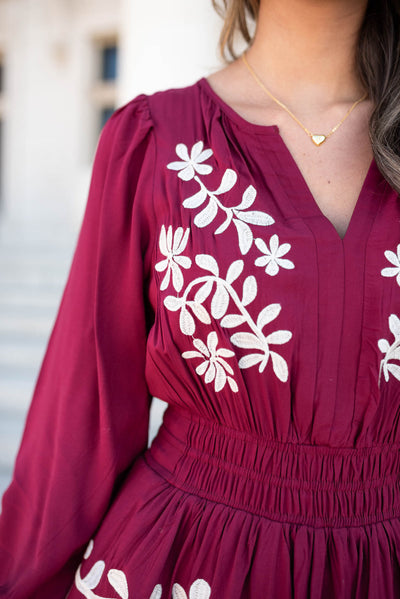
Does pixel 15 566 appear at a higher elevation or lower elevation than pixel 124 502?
lower

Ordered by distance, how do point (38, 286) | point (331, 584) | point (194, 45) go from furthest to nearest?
point (38, 286) → point (194, 45) → point (331, 584)

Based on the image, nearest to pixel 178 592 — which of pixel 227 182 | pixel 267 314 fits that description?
pixel 267 314

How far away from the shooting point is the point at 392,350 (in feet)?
3.29

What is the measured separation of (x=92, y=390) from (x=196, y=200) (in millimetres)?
410

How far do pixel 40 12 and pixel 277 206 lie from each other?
812cm

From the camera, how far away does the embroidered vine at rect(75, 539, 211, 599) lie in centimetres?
101

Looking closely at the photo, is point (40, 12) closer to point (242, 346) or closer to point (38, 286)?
point (38, 286)

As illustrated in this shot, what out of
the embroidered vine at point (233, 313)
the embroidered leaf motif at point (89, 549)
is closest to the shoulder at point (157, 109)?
the embroidered vine at point (233, 313)

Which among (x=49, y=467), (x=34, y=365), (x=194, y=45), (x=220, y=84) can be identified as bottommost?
(x=34, y=365)

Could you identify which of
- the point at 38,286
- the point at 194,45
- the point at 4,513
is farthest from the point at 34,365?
the point at 4,513

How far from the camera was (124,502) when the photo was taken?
115cm

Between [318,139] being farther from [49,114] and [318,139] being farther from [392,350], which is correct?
[49,114]

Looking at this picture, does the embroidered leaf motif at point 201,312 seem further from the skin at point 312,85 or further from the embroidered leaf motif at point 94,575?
the embroidered leaf motif at point 94,575

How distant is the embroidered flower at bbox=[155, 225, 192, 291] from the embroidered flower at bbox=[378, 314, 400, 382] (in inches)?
13.7
